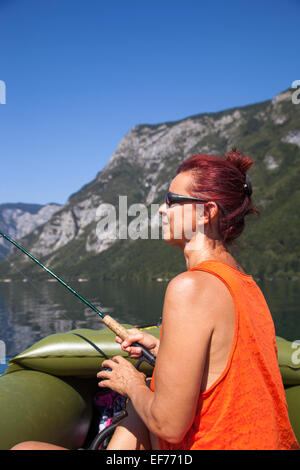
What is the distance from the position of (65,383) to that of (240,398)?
11.7 ft

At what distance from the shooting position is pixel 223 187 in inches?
77.7

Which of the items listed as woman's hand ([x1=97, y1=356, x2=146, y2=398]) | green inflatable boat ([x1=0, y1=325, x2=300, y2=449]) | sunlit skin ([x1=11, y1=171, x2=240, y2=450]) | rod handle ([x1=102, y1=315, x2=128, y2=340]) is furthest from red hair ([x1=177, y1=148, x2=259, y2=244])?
green inflatable boat ([x1=0, y1=325, x2=300, y2=449])

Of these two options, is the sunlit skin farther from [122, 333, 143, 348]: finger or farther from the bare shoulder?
[122, 333, 143, 348]: finger

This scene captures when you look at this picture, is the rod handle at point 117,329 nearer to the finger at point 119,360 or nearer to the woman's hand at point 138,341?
the woman's hand at point 138,341

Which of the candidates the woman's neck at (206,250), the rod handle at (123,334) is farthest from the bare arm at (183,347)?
the rod handle at (123,334)

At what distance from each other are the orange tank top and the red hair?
0.35 metres

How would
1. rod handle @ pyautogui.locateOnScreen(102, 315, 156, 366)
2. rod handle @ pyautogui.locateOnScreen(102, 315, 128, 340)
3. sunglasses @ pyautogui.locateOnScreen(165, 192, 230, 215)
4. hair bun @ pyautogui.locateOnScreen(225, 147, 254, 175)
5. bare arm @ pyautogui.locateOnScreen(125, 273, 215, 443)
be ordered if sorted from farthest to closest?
rod handle @ pyautogui.locateOnScreen(102, 315, 128, 340)
rod handle @ pyautogui.locateOnScreen(102, 315, 156, 366)
hair bun @ pyautogui.locateOnScreen(225, 147, 254, 175)
sunglasses @ pyautogui.locateOnScreen(165, 192, 230, 215)
bare arm @ pyautogui.locateOnScreen(125, 273, 215, 443)

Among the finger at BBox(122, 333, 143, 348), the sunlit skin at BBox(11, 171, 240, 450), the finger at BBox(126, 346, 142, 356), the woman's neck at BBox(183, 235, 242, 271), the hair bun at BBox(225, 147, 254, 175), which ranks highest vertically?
the hair bun at BBox(225, 147, 254, 175)

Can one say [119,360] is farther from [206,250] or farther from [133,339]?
[206,250]

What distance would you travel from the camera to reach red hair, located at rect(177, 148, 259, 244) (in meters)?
1.97

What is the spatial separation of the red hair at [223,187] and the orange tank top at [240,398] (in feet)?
1.15

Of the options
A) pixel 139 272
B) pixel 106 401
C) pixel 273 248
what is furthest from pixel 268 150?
pixel 106 401
